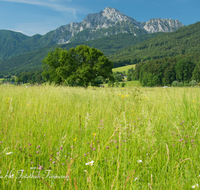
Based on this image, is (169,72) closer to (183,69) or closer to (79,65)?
(183,69)

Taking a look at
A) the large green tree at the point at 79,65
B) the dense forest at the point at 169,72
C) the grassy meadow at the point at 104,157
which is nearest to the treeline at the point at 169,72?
the dense forest at the point at 169,72

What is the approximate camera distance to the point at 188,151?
2242mm

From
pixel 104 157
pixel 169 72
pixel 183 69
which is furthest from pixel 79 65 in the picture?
pixel 183 69

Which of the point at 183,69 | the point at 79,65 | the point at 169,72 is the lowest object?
the point at 79,65

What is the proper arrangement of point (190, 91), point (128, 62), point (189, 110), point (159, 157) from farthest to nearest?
point (128, 62) → point (190, 91) → point (189, 110) → point (159, 157)

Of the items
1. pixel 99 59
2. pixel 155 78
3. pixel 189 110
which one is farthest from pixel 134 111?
pixel 155 78

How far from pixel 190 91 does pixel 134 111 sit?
2655 millimetres

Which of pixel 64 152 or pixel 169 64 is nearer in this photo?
pixel 64 152

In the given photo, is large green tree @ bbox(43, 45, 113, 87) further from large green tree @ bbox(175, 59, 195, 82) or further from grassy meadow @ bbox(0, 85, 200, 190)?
large green tree @ bbox(175, 59, 195, 82)

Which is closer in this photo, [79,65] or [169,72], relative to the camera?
[79,65]

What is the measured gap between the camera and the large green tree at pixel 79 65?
32031 millimetres

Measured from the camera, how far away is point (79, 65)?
114 ft

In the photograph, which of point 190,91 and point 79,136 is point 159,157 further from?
point 190,91

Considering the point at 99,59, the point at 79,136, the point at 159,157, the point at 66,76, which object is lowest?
the point at 159,157
